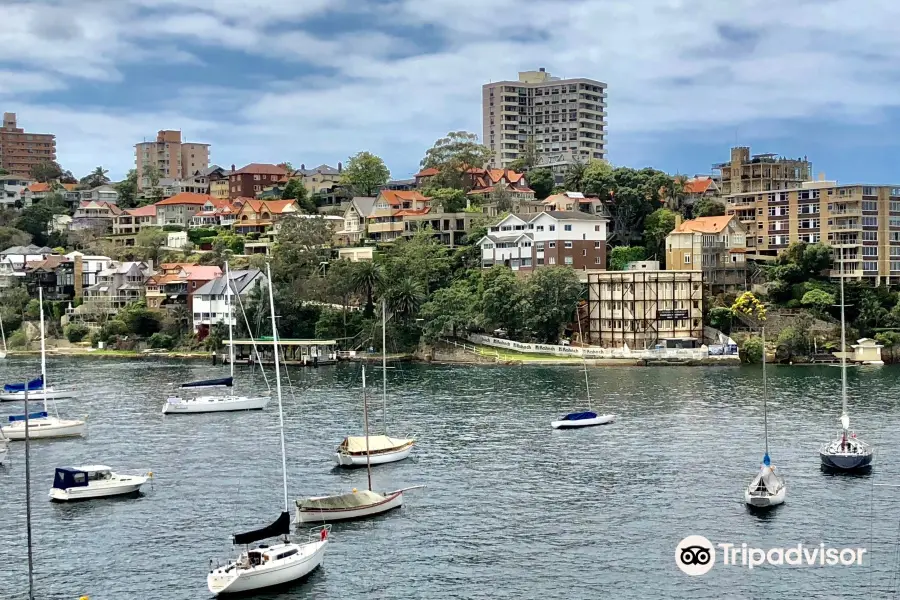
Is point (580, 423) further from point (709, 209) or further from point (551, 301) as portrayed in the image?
point (709, 209)

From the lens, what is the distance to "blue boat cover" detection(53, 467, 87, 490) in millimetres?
65500

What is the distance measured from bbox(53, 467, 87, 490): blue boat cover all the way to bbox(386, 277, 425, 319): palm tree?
3465 inches

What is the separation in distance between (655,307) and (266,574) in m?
100

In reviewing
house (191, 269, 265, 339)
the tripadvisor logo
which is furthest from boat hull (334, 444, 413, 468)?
house (191, 269, 265, 339)

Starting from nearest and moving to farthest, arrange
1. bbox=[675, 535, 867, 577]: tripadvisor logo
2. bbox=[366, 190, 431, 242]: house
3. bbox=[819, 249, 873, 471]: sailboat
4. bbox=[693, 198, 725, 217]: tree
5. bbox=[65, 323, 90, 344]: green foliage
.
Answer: bbox=[675, 535, 867, 577]: tripadvisor logo, bbox=[819, 249, 873, 471]: sailboat, bbox=[693, 198, 725, 217]: tree, bbox=[65, 323, 90, 344]: green foliage, bbox=[366, 190, 431, 242]: house

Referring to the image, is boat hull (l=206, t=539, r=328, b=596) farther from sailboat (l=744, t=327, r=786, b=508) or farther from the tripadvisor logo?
sailboat (l=744, t=327, r=786, b=508)

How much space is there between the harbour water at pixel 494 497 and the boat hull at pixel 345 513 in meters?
0.71

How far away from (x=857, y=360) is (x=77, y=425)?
92.8 m

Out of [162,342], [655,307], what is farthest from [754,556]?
[162,342]

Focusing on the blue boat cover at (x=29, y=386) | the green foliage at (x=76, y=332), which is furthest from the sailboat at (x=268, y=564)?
the green foliage at (x=76, y=332)

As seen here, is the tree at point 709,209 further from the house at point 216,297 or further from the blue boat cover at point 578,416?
the blue boat cover at point 578,416

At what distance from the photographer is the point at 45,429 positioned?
86.6 meters

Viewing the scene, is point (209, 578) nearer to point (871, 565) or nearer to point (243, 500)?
point (243, 500)

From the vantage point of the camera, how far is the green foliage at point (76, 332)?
17795cm
